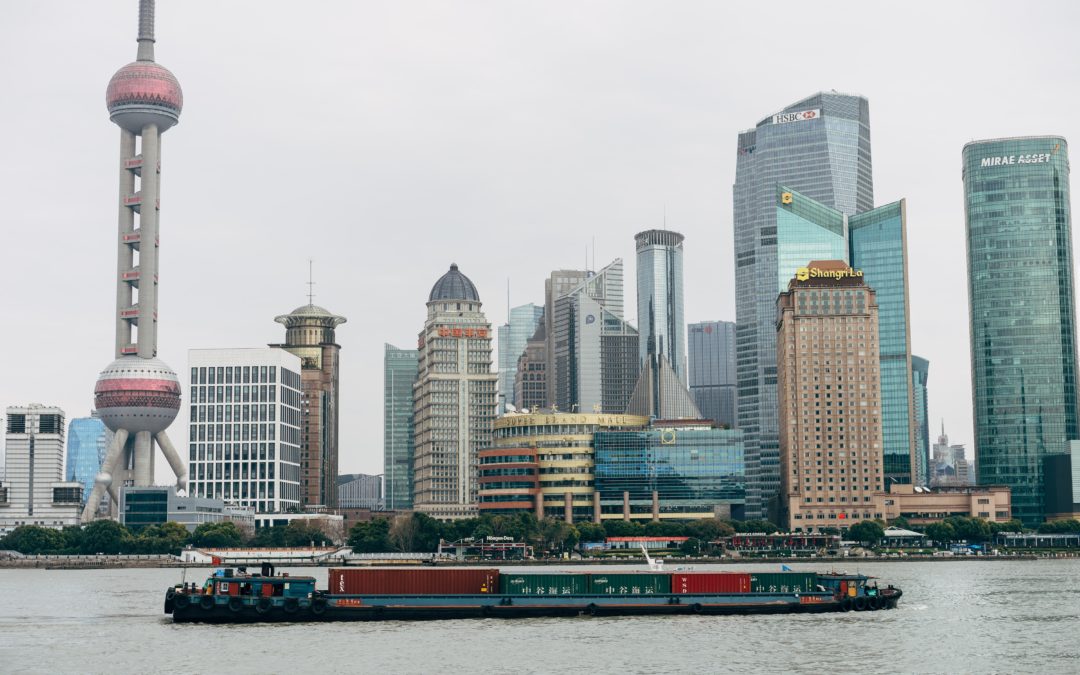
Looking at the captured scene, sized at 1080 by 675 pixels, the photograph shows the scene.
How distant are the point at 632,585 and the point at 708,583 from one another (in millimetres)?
8126

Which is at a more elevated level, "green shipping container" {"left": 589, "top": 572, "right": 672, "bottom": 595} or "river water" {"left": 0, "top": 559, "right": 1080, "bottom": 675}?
"green shipping container" {"left": 589, "top": 572, "right": 672, "bottom": 595}

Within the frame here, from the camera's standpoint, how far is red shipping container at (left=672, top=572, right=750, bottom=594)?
149 m

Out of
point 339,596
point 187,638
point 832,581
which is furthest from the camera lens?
point 832,581

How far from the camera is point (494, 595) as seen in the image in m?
145

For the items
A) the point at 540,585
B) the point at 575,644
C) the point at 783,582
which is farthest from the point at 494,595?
the point at 783,582

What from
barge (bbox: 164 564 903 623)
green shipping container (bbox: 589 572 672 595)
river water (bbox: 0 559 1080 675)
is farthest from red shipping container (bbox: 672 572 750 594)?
river water (bbox: 0 559 1080 675)

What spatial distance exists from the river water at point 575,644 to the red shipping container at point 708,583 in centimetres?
556

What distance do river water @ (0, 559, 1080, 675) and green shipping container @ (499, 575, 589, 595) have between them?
16.5 ft

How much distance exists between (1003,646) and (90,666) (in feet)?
251

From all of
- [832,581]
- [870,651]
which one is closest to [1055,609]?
[832,581]

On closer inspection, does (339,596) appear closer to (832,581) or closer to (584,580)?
(584,580)

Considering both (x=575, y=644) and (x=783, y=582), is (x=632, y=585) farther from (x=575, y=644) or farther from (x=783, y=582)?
(x=575, y=644)

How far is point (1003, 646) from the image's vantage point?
12181 cm

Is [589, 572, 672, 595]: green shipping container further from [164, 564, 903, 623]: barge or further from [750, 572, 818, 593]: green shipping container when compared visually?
[750, 572, 818, 593]: green shipping container
